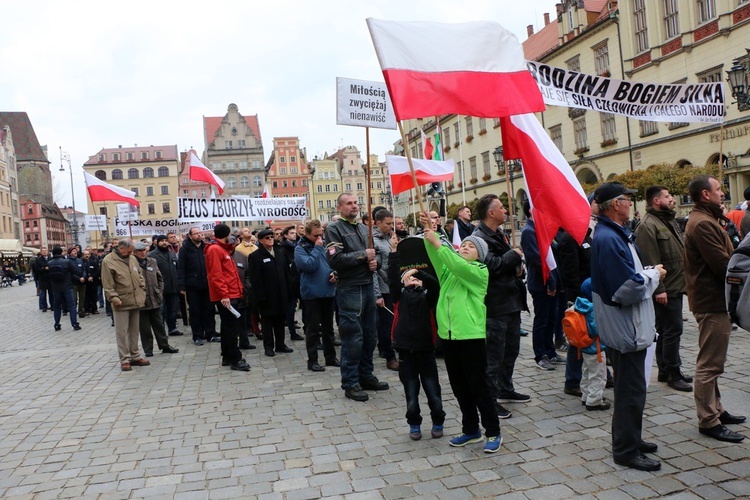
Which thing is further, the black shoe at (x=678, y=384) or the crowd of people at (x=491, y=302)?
the black shoe at (x=678, y=384)

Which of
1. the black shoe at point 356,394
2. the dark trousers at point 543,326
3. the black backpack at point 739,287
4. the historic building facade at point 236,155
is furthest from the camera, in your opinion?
the historic building facade at point 236,155

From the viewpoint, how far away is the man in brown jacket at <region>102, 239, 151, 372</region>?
9.20m

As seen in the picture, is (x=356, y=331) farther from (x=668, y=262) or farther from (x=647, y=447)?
(x=668, y=262)

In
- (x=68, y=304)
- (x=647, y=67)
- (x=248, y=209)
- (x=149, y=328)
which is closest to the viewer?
(x=149, y=328)

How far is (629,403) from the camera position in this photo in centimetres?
441

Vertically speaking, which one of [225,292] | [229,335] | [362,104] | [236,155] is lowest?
[229,335]

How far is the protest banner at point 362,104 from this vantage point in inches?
297

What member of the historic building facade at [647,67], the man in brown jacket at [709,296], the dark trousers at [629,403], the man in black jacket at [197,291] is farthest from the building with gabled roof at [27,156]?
the dark trousers at [629,403]

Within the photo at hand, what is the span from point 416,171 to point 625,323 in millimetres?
7416

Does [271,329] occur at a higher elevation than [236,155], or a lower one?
lower

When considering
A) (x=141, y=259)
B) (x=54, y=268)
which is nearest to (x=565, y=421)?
(x=141, y=259)

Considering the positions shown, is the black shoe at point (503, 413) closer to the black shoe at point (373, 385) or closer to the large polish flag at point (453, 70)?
the black shoe at point (373, 385)

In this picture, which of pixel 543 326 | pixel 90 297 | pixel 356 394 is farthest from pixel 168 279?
pixel 543 326

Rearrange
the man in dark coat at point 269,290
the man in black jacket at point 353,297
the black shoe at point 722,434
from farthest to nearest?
the man in dark coat at point 269,290 → the man in black jacket at point 353,297 → the black shoe at point 722,434
